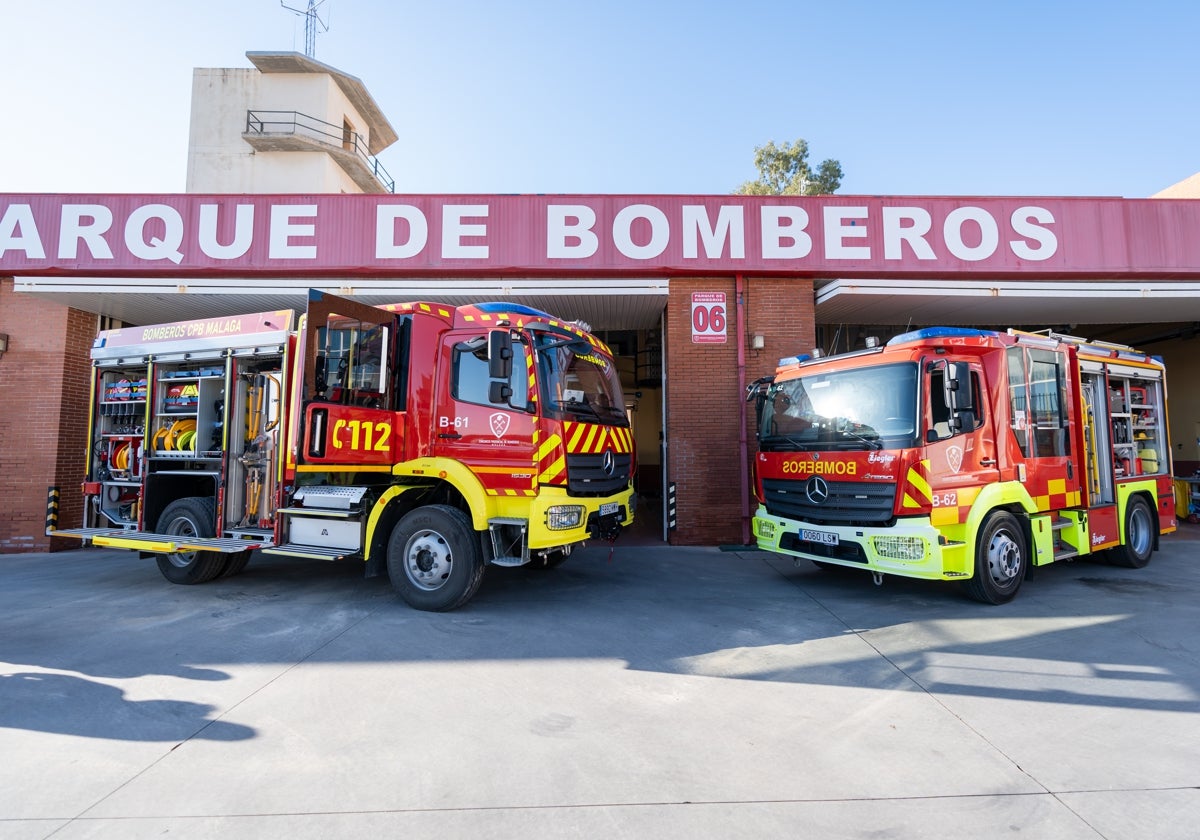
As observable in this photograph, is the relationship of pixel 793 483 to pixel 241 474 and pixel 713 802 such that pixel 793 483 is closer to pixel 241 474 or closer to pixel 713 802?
pixel 713 802

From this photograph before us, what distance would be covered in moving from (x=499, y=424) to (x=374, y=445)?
1368mm

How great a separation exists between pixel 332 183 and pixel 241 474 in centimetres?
2472

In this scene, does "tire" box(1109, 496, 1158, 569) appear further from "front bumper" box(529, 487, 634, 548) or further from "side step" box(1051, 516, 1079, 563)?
"front bumper" box(529, 487, 634, 548)

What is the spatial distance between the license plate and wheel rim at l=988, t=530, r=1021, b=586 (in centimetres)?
151

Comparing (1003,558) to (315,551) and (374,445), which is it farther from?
(315,551)

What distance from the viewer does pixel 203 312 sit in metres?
10.9

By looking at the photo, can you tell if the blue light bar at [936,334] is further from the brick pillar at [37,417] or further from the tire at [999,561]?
the brick pillar at [37,417]

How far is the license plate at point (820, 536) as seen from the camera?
20.0ft

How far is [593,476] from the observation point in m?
6.23

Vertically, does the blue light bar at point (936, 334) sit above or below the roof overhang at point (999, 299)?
below

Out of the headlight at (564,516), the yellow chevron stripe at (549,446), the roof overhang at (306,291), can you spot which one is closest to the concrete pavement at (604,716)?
the headlight at (564,516)

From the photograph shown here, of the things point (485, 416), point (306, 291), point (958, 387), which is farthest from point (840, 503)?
point (306, 291)

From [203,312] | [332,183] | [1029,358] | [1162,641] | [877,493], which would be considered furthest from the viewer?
[332,183]

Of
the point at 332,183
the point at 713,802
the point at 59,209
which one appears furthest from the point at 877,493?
the point at 332,183
